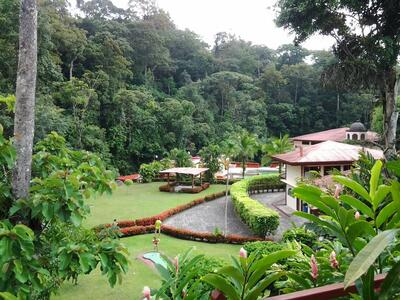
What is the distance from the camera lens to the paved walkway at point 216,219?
45.5 feet

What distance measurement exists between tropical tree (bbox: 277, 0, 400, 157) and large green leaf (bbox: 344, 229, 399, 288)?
10.8m

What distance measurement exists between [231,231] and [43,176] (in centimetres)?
1068

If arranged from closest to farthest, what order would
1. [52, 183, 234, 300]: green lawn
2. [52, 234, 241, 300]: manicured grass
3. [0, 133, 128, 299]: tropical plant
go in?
1. [0, 133, 128, 299]: tropical plant
2. [52, 234, 241, 300]: manicured grass
3. [52, 183, 234, 300]: green lawn

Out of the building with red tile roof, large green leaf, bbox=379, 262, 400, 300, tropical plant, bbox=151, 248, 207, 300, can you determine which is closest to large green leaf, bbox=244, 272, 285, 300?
tropical plant, bbox=151, 248, 207, 300

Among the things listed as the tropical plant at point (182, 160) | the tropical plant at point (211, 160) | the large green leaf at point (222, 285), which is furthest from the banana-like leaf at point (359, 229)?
the tropical plant at point (182, 160)

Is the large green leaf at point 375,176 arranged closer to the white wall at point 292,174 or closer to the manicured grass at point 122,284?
the manicured grass at point 122,284

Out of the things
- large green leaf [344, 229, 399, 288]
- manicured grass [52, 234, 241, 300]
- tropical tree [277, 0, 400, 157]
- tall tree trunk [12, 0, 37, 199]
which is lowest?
manicured grass [52, 234, 241, 300]

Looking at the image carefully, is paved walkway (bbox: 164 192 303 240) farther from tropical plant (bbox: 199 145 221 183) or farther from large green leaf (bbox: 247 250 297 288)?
large green leaf (bbox: 247 250 297 288)

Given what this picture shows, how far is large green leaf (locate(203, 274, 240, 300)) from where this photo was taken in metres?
1.12

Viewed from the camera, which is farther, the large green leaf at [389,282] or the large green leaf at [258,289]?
the large green leaf at [258,289]

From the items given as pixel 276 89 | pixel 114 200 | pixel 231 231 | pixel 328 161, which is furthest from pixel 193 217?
pixel 276 89

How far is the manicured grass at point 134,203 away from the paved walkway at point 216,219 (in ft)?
3.53

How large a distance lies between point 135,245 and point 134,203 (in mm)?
5790

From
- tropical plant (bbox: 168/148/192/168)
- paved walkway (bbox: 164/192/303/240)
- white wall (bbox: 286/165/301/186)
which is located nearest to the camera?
paved walkway (bbox: 164/192/303/240)
